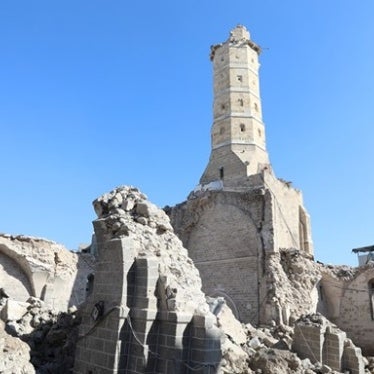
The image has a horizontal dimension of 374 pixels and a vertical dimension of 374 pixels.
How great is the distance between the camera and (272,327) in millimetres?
→ 13031

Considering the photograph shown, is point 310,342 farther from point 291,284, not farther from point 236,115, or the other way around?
point 236,115

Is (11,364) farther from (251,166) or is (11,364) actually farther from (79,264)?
(251,166)

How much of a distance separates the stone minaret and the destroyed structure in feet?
0.23

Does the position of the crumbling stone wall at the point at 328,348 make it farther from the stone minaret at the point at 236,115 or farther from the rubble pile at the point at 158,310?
the stone minaret at the point at 236,115

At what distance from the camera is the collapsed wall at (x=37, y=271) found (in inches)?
479

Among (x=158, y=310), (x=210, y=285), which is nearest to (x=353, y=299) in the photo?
(x=210, y=285)

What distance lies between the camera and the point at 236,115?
20656 mm

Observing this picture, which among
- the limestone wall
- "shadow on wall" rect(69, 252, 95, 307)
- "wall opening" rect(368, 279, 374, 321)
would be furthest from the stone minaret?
"shadow on wall" rect(69, 252, 95, 307)

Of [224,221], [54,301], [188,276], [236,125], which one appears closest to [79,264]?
[54,301]

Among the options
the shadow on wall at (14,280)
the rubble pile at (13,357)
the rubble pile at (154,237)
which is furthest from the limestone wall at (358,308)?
the rubble pile at (13,357)

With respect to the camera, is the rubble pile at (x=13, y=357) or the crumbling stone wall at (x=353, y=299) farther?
the crumbling stone wall at (x=353, y=299)

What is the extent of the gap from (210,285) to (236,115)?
31.7ft

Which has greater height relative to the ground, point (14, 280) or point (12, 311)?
point (14, 280)

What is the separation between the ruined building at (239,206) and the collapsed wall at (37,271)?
5.94m
